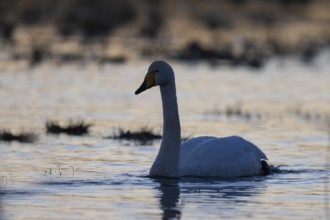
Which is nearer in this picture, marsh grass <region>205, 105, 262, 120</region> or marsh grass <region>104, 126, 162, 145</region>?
marsh grass <region>104, 126, 162, 145</region>

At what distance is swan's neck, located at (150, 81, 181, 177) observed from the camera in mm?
12797

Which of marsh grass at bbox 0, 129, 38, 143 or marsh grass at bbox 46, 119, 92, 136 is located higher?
marsh grass at bbox 46, 119, 92, 136

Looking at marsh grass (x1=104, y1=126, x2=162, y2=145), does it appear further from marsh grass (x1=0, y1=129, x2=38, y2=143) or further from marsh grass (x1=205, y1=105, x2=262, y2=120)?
marsh grass (x1=205, y1=105, x2=262, y2=120)

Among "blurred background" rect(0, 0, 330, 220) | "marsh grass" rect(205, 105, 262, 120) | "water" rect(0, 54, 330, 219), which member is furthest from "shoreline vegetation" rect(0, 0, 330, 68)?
"marsh grass" rect(205, 105, 262, 120)

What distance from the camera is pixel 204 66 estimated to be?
1212 inches

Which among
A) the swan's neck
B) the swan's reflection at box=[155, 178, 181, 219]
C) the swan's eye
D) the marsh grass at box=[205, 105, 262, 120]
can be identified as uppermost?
the swan's eye

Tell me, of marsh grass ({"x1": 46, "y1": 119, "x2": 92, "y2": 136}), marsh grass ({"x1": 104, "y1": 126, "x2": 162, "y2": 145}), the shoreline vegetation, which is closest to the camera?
marsh grass ({"x1": 104, "y1": 126, "x2": 162, "y2": 145})

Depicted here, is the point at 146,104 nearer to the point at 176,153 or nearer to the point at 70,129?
the point at 70,129

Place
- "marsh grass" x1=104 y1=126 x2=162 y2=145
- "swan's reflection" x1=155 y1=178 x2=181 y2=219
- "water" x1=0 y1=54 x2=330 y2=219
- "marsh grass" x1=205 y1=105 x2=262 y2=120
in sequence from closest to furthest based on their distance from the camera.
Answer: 1. "swan's reflection" x1=155 y1=178 x2=181 y2=219
2. "water" x1=0 y1=54 x2=330 y2=219
3. "marsh grass" x1=104 y1=126 x2=162 y2=145
4. "marsh grass" x1=205 y1=105 x2=262 y2=120

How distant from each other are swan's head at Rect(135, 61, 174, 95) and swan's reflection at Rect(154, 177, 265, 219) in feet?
3.47

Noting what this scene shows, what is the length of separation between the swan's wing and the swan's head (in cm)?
89

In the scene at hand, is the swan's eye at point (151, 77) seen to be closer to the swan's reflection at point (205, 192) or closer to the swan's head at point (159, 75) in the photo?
the swan's head at point (159, 75)

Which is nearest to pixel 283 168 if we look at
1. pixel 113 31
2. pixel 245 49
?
pixel 245 49

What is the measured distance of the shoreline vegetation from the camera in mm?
32188
